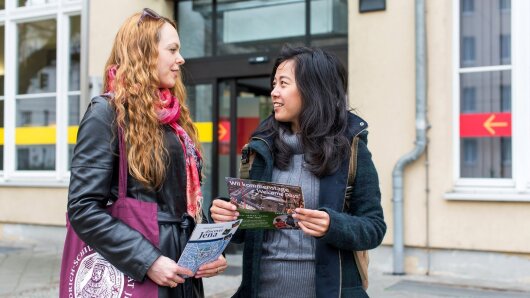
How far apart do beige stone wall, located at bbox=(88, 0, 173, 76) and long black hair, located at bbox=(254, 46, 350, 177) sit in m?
6.57

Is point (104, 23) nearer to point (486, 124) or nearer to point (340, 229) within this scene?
point (486, 124)

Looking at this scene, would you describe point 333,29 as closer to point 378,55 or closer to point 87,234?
point 378,55

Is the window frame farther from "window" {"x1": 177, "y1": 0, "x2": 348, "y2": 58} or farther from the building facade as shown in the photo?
"window" {"x1": 177, "y1": 0, "x2": 348, "y2": 58}

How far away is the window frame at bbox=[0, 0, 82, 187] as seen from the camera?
9.41 meters

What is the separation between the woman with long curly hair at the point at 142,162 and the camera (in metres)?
2.05

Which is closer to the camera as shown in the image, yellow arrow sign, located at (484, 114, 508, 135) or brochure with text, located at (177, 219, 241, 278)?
brochure with text, located at (177, 219, 241, 278)

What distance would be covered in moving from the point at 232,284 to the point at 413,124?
2.60 meters

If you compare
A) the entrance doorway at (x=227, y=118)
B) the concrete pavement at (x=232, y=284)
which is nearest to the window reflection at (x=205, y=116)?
the entrance doorway at (x=227, y=118)

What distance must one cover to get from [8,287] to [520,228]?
208 inches

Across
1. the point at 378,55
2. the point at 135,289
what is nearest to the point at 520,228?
the point at 378,55

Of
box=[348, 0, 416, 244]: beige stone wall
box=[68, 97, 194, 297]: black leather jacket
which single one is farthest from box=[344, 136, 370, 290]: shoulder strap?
box=[348, 0, 416, 244]: beige stone wall

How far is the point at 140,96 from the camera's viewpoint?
217 cm

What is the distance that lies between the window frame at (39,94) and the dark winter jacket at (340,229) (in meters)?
7.38

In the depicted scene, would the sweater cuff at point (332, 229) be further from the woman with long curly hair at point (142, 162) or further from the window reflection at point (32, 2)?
the window reflection at point (32, 2)
